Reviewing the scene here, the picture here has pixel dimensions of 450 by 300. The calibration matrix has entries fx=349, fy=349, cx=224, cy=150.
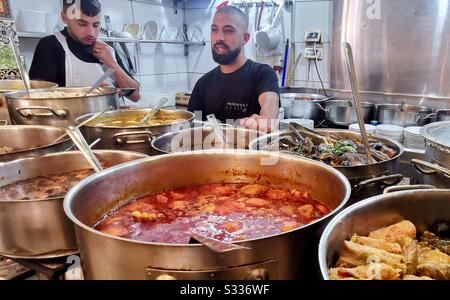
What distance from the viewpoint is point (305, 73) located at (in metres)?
4.39

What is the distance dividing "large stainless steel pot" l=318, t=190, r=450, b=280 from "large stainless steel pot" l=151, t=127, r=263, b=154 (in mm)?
886

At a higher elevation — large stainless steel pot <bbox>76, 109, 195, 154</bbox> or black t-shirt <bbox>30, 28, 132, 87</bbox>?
black t-shirt <bbox>30, 28, 132, 87</bbox>

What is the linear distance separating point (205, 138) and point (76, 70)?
2.25m

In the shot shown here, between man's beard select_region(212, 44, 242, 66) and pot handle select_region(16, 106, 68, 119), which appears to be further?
man's beard select_region(212, 44, 242, 66)

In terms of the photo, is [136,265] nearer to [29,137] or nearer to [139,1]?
[29,137]

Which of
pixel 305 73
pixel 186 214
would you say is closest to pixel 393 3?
pixel 305 73

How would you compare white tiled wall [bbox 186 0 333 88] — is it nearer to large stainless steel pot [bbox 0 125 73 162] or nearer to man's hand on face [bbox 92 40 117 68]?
man's hand on face [bbox 92 40 117 68]

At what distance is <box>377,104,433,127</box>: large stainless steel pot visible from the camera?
9.66ft

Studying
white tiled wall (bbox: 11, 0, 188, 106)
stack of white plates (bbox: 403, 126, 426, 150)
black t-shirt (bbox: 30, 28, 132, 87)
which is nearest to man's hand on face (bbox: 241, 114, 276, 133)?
stack of white plates (bbox: 403, 126, 426, 150)

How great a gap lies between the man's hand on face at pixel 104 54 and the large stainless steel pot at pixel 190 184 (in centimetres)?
244

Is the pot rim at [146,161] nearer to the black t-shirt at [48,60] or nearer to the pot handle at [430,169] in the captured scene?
the pot handle at [430,169]

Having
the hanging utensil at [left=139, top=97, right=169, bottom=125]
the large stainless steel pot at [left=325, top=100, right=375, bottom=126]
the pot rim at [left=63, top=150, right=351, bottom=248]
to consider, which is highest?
the hanging utensil at [left=139, top=97, right=169, bottom=125]

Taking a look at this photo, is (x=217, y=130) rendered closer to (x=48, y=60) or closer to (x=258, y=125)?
(x=258, y=125)

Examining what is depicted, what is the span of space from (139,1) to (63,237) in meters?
4.33
